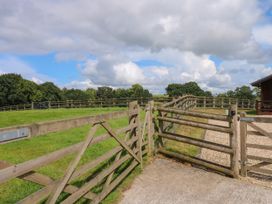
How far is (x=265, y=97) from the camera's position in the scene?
27609 mm

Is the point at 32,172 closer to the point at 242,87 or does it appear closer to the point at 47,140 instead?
the point at 47,140

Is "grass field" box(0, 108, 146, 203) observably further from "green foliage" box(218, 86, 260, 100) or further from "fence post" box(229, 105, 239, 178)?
"green foliage" box(218, 86, 260, 100)

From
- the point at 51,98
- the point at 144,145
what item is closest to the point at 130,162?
the point at 144,145

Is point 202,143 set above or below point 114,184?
above

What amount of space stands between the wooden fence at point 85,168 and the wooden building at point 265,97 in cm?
2056

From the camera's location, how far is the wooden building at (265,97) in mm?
25989

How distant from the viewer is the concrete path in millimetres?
5645

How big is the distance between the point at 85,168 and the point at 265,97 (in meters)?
26.4

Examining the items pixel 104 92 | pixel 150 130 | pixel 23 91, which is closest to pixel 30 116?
pixel 150 130

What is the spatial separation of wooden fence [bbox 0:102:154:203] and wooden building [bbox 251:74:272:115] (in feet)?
67.4

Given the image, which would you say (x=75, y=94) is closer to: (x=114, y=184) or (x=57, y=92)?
(x=57, y=92)

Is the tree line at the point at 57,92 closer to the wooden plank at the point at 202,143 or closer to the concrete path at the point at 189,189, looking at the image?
the wooden plank at the point at 202,143

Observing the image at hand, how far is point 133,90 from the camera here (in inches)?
3561

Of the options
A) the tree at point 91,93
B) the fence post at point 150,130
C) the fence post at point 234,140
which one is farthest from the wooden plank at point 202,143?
the tree at point 91,93
